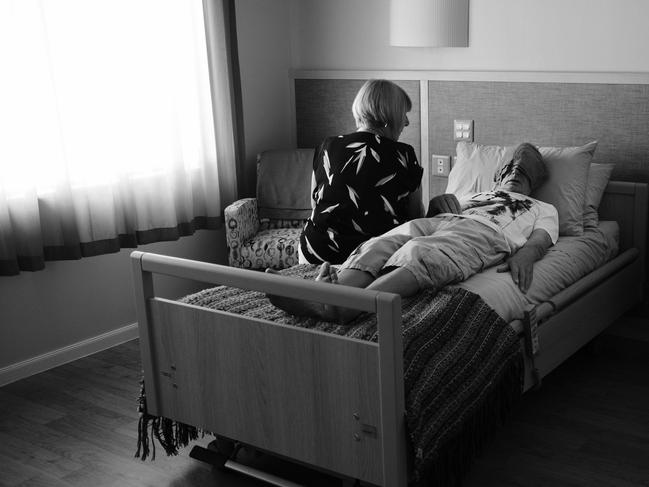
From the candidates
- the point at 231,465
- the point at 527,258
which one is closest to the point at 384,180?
the point at 527,258

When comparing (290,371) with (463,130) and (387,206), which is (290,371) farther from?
(463,130)

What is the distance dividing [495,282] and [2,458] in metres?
1.77

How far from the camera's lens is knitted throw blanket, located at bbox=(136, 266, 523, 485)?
218 centimetres

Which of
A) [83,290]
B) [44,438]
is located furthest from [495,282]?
[83,290]

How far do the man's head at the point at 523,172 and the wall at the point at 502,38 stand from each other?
0.51 m

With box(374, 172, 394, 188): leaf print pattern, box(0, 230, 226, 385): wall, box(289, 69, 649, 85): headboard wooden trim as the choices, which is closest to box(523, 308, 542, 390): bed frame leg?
box(374, 172, 394, 188): leaf print pattern

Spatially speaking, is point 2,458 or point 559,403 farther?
point 559,403

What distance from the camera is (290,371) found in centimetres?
226

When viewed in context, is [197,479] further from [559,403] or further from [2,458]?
[559,403]

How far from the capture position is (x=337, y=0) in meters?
4.42

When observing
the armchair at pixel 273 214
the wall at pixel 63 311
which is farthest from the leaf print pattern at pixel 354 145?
the wall at pixel 63 311

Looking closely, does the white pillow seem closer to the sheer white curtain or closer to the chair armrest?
the chair armrest

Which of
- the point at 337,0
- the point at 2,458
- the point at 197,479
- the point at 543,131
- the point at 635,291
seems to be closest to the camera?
the point at 197,479

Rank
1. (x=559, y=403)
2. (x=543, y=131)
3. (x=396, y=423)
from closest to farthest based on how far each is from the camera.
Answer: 1. (x=396, y=423)
2. (x=559, y=403)
3. (x=543, y=131)
